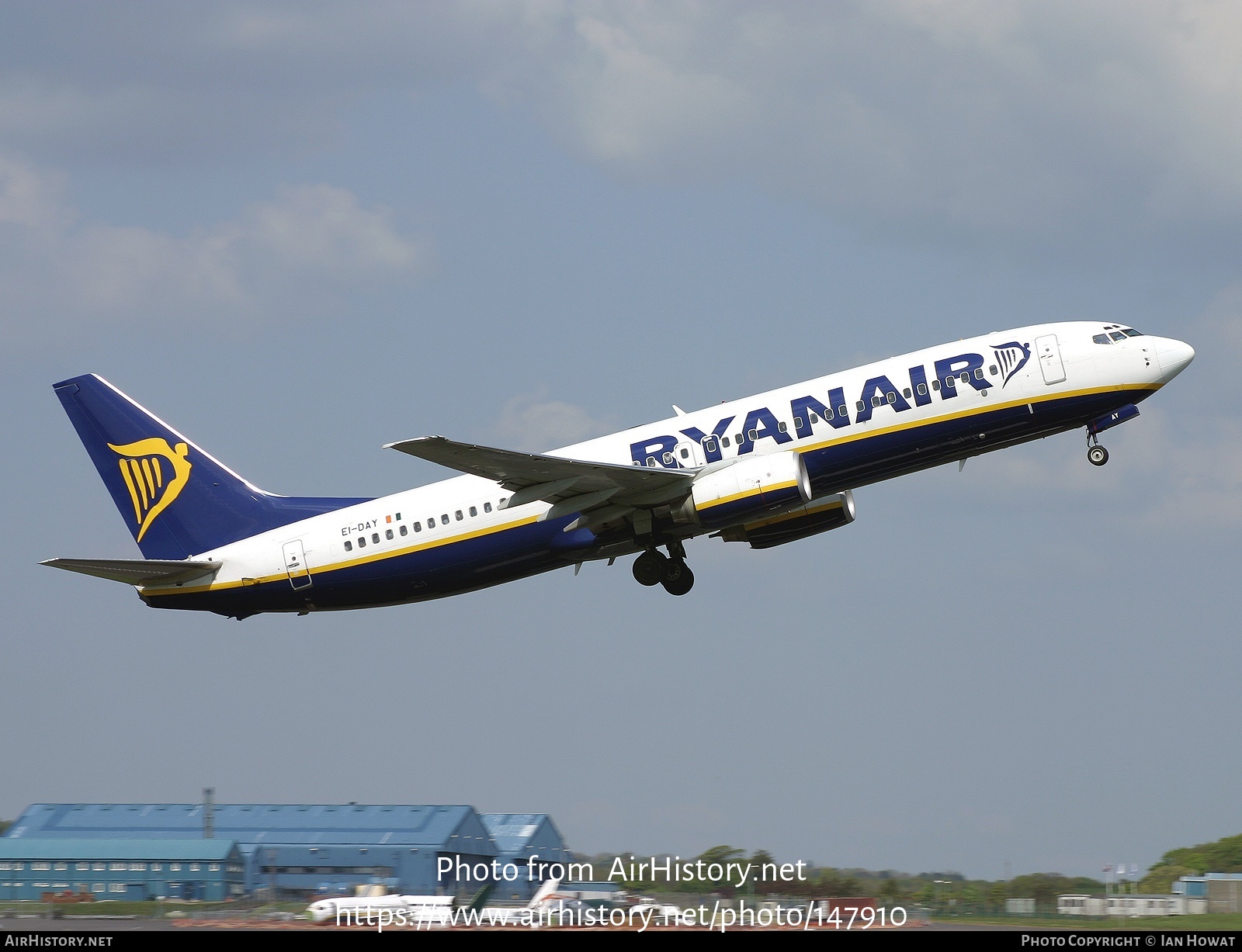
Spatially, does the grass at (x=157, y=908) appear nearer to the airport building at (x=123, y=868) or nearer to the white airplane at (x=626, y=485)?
the airport building at (x=123, y=868)

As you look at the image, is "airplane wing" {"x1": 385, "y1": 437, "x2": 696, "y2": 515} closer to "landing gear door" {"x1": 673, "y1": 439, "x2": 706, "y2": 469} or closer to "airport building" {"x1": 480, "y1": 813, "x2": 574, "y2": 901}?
"landing gear door" {"x1": 673, "y1": 439, "x2": 706, "y2": 469}

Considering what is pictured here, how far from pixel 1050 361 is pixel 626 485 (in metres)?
12.0

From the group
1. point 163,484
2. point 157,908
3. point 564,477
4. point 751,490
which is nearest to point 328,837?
point 157,908

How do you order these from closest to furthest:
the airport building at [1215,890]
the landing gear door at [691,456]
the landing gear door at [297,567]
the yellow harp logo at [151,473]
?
the airport building at [1215,890]
the landing gear door at [691,456]
the landing gear door at [297,567]
the yellow harp logo at [151,473]

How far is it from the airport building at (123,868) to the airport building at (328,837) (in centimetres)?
25

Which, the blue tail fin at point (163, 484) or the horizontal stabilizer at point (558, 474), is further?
the blue tail fin at point (163, 484)

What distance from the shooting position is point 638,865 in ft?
117

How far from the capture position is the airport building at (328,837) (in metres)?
43.0

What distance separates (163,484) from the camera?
4544 centimetres

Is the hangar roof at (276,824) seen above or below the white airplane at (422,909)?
above

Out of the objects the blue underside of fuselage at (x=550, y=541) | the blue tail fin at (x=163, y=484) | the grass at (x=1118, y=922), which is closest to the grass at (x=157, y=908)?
the blue underside of fuselage at (x=550, y=541)

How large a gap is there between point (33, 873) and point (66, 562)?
1248cm
